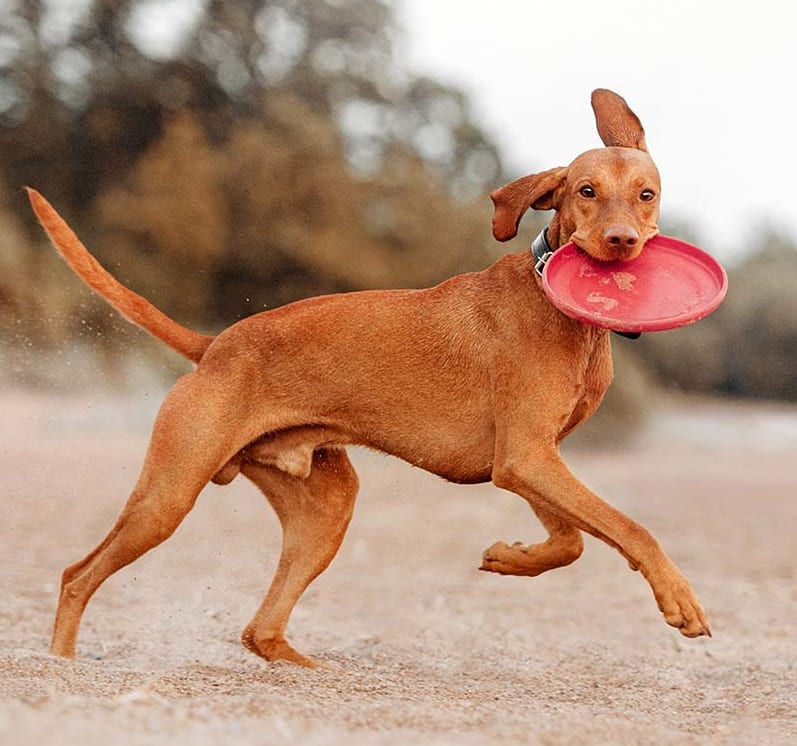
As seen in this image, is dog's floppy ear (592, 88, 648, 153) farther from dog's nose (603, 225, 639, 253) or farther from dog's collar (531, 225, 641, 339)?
dog's nose (603, 225, 639, 253)

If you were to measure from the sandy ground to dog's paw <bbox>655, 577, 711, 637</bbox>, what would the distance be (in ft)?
1.07

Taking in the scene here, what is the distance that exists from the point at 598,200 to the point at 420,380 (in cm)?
105

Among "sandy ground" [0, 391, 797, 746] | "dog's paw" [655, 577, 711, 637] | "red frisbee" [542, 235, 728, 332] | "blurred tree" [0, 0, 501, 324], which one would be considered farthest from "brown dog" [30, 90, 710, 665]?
"blurred tree" [0, 0, 501, 324]

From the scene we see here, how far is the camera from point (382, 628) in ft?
23.4

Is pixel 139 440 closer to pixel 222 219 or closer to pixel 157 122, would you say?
pixel 222 219

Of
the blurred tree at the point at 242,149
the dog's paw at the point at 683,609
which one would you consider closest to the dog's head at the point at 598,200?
the dog's paw at the point at 683,609

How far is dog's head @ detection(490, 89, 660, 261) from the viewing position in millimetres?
4672

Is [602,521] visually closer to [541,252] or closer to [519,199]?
[541,252]

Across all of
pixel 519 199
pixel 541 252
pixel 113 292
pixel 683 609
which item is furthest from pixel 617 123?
pixel 113 292

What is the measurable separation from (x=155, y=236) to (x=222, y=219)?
134 cm

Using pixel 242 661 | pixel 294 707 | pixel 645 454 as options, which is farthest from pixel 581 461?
pixel 294 707

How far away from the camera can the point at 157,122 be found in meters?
23.6

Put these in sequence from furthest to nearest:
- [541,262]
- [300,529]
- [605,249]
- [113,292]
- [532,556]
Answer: [300,529]
[113,292]
[532,556]
[541,262]
[605,249]

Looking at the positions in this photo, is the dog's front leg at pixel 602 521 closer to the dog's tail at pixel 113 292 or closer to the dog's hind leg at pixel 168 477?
the dog's hind leg at pixel 168 477
